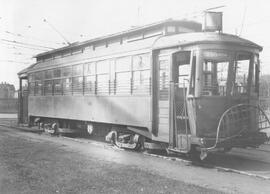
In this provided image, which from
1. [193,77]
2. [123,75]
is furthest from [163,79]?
[123,75]

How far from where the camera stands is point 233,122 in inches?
370

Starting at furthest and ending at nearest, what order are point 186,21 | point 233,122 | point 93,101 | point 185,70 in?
1. point 93,101
2. point 186,21
3. point 185,70
4. point 233,122

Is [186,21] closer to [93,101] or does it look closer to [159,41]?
[159,41]

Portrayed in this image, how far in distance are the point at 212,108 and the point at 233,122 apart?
0.60 meters

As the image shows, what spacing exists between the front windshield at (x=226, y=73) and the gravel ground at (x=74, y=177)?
9.25 ft

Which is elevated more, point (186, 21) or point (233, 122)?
point (186, 21)

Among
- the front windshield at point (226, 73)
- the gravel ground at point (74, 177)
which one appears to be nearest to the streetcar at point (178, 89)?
the front windshield at point (226, 73)

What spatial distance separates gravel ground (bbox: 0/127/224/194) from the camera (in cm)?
679

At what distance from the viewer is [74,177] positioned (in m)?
7.67

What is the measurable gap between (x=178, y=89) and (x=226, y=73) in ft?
4.21

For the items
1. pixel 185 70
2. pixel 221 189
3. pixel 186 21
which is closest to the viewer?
pixel 221 189

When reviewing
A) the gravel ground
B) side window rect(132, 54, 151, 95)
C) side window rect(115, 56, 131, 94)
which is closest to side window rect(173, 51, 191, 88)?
side window rect(132, 54, 151, 95)

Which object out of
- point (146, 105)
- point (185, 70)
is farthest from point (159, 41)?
point (146, 105)

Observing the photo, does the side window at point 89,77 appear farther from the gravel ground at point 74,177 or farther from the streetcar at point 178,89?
the gravel ground at point 74,177
